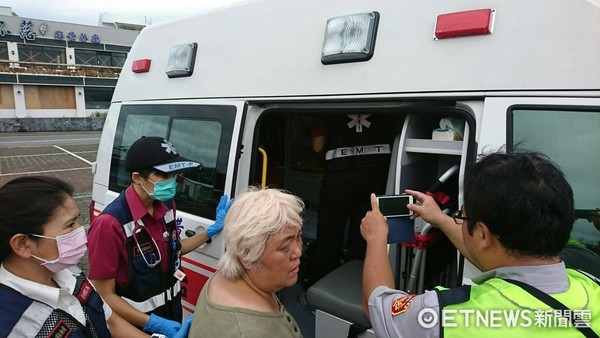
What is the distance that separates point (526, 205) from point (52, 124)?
32175 millimetres

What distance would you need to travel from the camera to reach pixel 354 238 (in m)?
2.92

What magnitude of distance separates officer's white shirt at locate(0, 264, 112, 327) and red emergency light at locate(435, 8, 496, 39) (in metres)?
1.77

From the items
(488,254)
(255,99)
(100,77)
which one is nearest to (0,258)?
(255,99)

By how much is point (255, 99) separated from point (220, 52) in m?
0.51

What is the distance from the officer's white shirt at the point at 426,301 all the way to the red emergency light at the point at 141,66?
2.67 metres

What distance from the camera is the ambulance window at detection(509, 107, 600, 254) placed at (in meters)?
1.32

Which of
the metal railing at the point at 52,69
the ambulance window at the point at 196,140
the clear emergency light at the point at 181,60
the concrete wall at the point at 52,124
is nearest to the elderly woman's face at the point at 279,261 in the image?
the ambulance window at the point at 196,140

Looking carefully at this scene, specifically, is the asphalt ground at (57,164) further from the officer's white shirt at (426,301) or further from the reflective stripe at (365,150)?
the officer's white shirt at (426,301)

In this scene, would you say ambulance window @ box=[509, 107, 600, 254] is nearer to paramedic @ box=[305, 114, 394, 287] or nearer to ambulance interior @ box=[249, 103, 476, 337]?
ambulance interior @ box=[249, 103, 476, 337]

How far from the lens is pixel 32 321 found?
4.11ft

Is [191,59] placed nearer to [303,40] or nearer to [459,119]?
[303,40]

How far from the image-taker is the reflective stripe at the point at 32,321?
1.22 metres

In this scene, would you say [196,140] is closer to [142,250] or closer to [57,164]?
[142,250]

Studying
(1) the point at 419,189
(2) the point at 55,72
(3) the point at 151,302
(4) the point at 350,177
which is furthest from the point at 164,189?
(2) the point at 55,72
